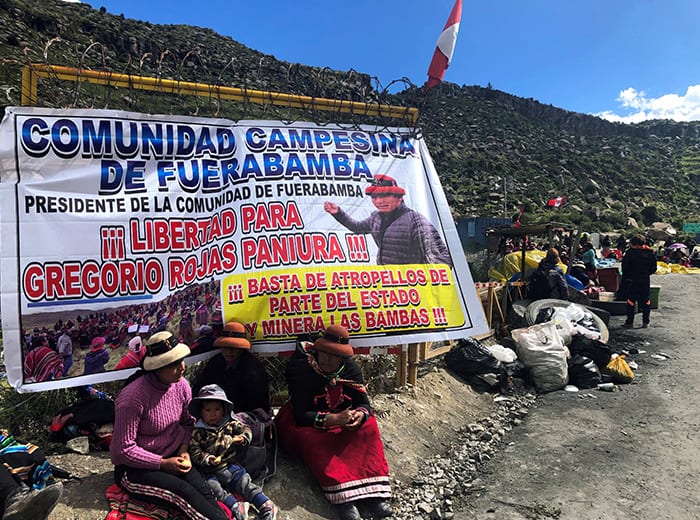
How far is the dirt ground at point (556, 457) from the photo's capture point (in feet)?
10.5

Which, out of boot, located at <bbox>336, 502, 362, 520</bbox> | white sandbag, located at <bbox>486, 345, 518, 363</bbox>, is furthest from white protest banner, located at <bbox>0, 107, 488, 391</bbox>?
white sandbag, located at <bbox>486, 345, 518, 363</bbox>

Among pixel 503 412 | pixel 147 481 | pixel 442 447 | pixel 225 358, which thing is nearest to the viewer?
pixel 147 481

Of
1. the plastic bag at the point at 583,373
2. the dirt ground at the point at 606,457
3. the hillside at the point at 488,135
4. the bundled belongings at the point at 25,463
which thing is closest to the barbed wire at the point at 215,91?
the hillside at the point at 488,135

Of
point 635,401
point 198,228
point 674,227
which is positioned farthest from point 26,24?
point 674,227

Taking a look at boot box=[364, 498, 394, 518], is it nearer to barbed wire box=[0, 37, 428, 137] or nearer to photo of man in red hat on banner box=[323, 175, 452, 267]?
photo of man in red hat on banner box=[323, 175, 452, 267]

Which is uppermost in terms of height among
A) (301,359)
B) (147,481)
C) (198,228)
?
(198,228)

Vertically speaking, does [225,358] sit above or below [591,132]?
below

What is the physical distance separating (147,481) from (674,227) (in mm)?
39470

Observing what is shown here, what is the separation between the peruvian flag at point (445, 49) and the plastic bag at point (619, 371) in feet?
14.8

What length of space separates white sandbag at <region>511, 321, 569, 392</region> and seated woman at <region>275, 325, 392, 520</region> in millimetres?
3354

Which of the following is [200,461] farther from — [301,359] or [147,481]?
[301,359]

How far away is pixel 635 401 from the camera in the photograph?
539 centimetres

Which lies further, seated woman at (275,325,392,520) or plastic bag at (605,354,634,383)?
plastic bag at (605,354,634,383)

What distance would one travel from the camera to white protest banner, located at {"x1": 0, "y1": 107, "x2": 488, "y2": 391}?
2.92 meters
